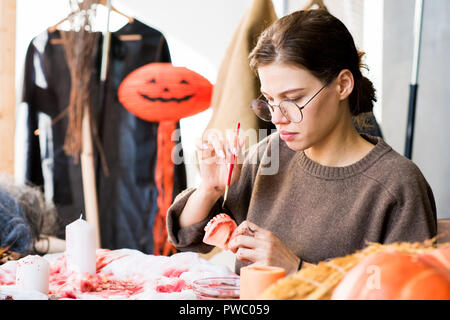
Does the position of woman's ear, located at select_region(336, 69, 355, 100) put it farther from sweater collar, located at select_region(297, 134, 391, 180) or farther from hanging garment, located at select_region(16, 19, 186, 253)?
hanging garment, located at select_region(16, 19, 186, 253)

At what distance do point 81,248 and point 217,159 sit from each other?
1.31ft

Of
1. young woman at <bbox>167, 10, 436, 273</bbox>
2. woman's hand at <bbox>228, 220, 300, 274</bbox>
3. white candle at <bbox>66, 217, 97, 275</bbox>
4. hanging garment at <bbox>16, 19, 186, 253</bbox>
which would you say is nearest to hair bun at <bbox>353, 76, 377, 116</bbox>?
young woman at <bbox>167, 10, 436, 273</bbox>

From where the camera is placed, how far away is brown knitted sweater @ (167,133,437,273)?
1.21 metres

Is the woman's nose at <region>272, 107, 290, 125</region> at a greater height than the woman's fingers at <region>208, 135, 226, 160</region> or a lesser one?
greater

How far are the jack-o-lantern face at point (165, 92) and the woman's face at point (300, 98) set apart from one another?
115 cm

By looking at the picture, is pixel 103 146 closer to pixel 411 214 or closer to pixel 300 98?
pixel 300 98

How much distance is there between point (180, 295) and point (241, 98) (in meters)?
1.46

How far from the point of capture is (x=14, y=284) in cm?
113

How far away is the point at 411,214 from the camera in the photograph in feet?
3.90

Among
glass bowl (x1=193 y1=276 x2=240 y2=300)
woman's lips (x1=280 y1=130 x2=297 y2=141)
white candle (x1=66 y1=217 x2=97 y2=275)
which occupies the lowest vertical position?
white candle (x1=66 y1=217 x2=97 y2=275)

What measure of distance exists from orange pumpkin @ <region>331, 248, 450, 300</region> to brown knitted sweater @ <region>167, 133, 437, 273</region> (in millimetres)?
612

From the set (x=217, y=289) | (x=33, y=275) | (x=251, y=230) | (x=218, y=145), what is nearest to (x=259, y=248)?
(x=251, y=230)
